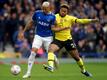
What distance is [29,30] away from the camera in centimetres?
3116

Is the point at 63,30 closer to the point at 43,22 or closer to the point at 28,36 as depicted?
the point at 43,22

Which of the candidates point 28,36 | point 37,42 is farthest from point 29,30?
point 37,42

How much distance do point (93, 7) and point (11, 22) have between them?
19.0 ft

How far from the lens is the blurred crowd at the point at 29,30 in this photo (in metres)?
30.9

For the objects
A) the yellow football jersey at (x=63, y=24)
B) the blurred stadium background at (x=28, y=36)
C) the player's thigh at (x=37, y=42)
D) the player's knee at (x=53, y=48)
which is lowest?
the blurred stadium background at (x=28, y=36)

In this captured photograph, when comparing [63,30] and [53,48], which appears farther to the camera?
[63,30]

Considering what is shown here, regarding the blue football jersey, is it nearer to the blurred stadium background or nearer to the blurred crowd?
the blurred stadium background

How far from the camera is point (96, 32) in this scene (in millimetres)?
31922

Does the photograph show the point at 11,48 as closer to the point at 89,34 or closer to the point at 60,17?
the point at 89,34

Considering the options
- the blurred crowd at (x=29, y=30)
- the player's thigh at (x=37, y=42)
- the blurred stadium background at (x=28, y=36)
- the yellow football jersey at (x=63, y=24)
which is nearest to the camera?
the player's thigh at (x=37, y=42)

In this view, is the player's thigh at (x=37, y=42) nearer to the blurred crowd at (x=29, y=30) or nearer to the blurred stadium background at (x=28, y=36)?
the blurred stadium background at (x=28, y=36)

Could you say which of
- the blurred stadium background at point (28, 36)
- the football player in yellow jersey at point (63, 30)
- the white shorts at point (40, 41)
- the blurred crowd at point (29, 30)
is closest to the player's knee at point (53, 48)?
the football player in yellow jersey at point (63, 30)

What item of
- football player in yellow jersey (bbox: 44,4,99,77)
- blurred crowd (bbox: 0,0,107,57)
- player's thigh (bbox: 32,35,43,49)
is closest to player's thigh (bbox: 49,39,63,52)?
football player in yellow jersey (bbox: 44,4,99,77)

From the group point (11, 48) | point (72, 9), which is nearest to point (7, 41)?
point (11, 48)
